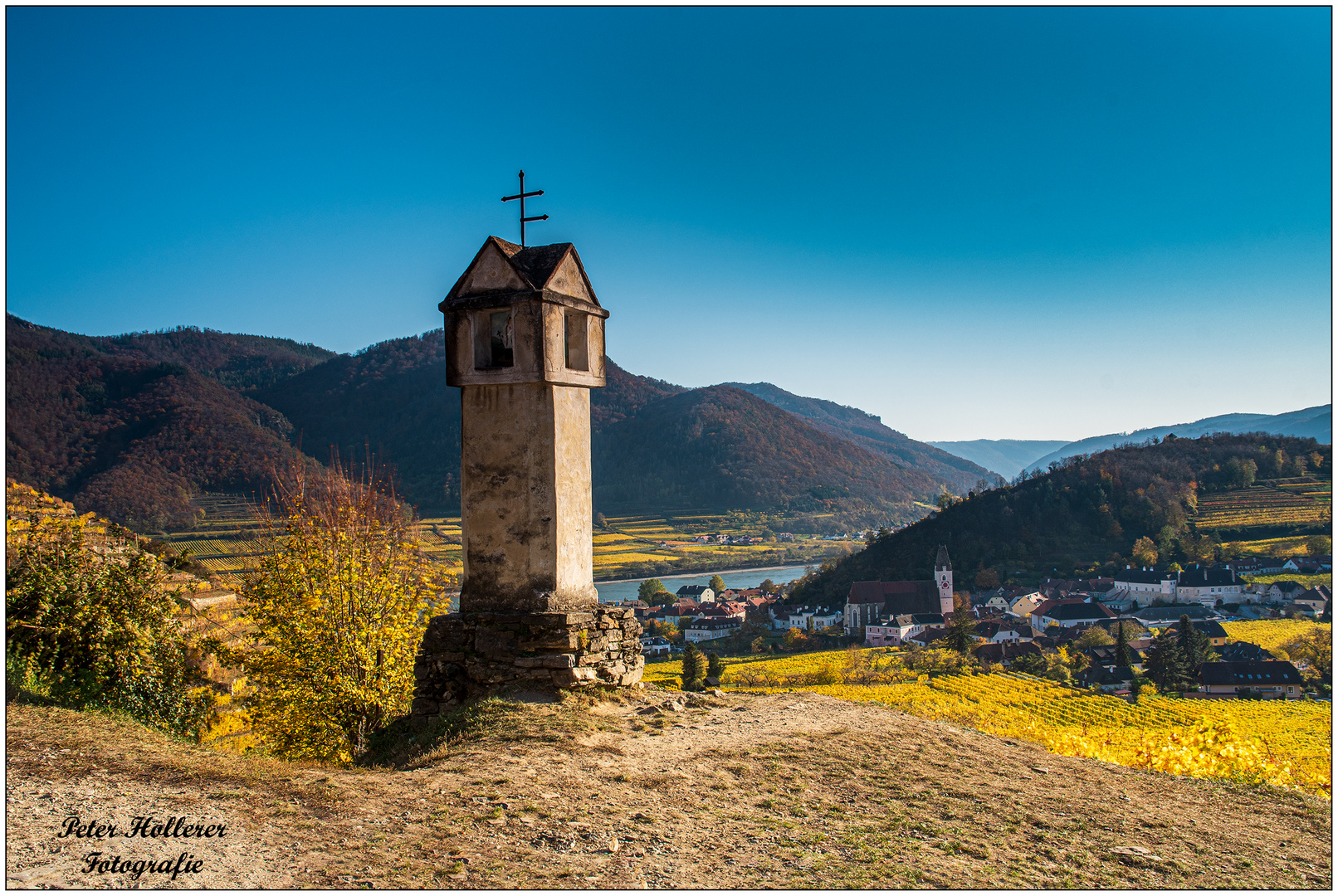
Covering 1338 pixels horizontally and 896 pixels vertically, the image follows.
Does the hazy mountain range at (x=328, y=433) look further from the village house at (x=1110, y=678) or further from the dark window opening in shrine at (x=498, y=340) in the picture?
the village house at (x=1110, y=678)

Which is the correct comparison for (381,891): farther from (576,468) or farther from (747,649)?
(747,649)

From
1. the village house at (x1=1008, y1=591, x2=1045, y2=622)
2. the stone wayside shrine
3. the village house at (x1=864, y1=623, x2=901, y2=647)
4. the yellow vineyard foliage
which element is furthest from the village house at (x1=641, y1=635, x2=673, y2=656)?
the stone wayside shrine

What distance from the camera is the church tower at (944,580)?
74.5 meters

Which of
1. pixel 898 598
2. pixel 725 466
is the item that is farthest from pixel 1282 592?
pixel 725 466

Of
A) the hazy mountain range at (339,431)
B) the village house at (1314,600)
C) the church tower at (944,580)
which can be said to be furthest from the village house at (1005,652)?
the hazy mountain range at (339,431)

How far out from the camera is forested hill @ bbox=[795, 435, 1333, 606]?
7925cm

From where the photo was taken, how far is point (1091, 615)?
61.1m

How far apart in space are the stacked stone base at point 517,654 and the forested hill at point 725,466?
397 feet

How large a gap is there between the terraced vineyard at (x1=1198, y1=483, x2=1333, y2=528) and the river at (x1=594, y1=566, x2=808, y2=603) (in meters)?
44.3

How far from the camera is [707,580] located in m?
96.2

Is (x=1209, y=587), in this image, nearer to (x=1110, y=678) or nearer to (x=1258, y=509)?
(x=1258, y=509)

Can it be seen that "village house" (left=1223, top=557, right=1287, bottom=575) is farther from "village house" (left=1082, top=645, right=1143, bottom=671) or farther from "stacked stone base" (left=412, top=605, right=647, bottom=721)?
"stacked stone base" (left=412, top=605, right=647, bottom=721)

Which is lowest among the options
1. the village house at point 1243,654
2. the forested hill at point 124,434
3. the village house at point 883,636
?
the village house at point 883,636

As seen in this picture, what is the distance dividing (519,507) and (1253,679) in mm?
47843
